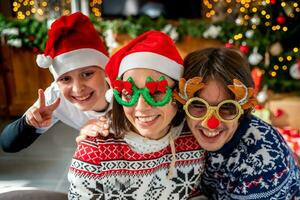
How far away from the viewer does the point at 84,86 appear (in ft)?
4.54

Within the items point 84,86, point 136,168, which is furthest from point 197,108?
point 84,86

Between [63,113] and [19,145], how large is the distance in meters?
0.23

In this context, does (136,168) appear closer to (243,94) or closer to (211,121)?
(211,121)

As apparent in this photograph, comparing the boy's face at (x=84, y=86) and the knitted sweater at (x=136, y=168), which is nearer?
the knitted sweater at (x=136, y=168)

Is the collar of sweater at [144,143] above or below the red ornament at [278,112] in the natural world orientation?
above

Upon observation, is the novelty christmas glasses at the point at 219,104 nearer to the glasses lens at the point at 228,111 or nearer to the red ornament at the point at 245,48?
the glasses lens at the point at 228,111

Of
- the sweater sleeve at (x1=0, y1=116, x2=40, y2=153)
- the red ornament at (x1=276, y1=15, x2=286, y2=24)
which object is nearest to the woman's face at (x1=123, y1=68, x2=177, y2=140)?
the sweater sleeve at (x1=0, y1=116, x2=40, y2=153)

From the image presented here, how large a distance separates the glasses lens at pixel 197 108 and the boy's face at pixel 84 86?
18.8 inches

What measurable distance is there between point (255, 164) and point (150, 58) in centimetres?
44

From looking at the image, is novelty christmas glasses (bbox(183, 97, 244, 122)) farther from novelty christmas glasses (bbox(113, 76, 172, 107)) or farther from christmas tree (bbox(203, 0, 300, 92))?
christmas tree (bbox(203, 0, 300, 92))

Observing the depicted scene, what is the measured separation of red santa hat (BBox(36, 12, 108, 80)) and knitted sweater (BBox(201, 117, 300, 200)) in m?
0.60

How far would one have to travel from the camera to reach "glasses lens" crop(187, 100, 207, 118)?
3.47 ft

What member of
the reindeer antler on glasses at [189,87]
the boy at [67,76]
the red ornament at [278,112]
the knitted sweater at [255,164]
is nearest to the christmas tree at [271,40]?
the red ornament at [278,112]

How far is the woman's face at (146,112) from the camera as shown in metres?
1.02
